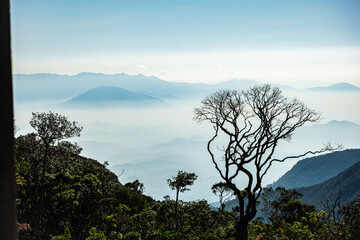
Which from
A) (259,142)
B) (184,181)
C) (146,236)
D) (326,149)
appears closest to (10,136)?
(259,142)

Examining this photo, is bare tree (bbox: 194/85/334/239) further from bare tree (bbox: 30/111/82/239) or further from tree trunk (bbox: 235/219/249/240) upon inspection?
bare tree (bbox: 30/111/82/239)

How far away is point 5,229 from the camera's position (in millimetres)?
1367

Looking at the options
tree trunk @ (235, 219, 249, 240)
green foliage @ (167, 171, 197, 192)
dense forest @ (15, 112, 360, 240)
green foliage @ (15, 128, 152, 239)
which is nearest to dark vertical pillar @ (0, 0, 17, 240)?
dense forest @ (15, 112, 360, 240)

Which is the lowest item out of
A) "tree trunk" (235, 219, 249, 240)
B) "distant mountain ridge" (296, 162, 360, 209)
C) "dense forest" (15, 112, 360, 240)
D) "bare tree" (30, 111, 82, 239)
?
"distant mountain ridge" (296, 162, 360, 209)

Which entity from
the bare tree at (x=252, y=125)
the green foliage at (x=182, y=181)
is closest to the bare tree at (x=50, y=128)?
the bare tree at (x=252, y=125)

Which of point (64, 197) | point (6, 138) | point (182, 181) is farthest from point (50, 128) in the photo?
point (6, 138)

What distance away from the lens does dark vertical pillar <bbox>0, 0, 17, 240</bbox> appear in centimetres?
137

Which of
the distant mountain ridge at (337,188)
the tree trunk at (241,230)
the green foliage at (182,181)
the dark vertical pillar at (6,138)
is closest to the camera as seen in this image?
the dark vertical pillar at (6,138)

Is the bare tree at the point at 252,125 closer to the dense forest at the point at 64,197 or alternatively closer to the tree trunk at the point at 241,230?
the tree trunk at the point at 241,230

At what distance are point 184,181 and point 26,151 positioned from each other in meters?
11.8

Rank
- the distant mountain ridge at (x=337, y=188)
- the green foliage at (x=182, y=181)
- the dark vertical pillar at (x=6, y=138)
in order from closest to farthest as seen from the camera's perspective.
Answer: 1. the dark vertical pillar at (x=6, y=138)
2. the green foliage at (x=182, y=181)
3. the distant mountain ridge at (x=337, y=188)

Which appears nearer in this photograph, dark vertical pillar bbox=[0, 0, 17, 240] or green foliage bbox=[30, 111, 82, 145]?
dark vertical pillar bbox=[0, 0, 17, 240]

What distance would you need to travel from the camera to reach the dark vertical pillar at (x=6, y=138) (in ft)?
4.50

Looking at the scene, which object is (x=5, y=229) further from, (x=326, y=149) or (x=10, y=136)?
(x=326, y=149)
